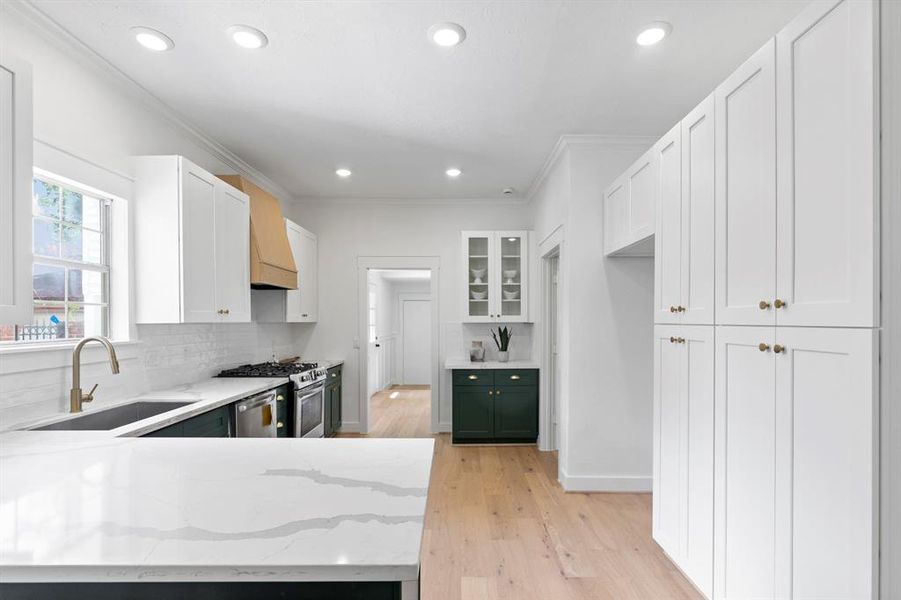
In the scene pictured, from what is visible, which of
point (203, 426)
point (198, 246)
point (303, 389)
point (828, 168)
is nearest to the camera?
point (828, 168)

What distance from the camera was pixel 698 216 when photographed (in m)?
2.09

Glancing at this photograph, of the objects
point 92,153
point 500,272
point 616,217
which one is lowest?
point 500,272

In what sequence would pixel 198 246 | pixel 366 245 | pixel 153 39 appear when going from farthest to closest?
pixel 366 245 → pixel 198 246 → pixel 153 39

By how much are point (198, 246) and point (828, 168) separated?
3.04m

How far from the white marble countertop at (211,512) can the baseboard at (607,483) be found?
2.50 metres

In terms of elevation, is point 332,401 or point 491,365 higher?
point 491,365

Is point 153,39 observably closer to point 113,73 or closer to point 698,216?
point 113,73

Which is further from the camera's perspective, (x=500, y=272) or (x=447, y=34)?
(x=500, y=272)

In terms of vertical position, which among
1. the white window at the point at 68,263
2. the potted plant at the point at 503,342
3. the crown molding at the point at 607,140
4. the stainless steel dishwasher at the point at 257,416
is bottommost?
the stainless steel dishwasher at the point at 257,416

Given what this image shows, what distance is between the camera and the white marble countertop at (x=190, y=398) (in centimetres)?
208

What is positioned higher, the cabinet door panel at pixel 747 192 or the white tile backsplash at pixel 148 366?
the cabinet door panel at pixel 747 192

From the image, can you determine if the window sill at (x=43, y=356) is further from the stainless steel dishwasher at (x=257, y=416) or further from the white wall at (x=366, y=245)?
the white wall at (x=366, y=245)

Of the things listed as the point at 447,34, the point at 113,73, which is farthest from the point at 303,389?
the point at 447,34

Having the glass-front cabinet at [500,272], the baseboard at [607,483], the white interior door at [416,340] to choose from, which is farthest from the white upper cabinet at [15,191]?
the white interior door at [416,340]
